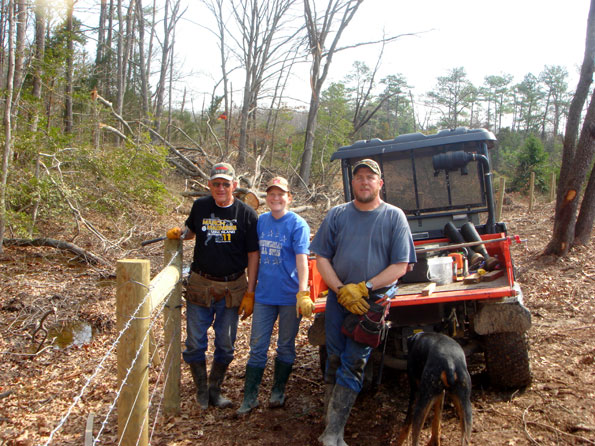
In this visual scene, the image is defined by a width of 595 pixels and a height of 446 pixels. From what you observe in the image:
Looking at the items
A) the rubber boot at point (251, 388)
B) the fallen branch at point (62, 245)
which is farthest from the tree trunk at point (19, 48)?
the rubber boot at point (251, 388)

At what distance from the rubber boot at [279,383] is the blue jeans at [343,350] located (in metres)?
0.61

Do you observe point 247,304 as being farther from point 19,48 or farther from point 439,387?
point 19,48

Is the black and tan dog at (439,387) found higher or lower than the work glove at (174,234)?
lower

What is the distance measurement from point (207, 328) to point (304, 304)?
0.96 meters

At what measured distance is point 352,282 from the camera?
10.8 ft

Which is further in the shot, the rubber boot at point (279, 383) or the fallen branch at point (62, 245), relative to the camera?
the fallen branch at point (62, 245)

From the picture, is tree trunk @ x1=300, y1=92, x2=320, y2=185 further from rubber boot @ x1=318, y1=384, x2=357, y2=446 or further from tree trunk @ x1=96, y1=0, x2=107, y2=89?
rubber boot @ x1=318, y1=384, x2=357, y2=446

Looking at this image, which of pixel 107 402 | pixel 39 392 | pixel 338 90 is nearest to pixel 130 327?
pixel 107 402

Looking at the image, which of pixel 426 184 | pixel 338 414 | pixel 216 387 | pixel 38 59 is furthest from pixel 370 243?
pixel 38 59

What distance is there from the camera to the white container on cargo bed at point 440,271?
14.5 feet

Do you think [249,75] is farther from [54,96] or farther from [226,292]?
[226,292]

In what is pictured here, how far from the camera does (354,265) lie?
329 centimetres

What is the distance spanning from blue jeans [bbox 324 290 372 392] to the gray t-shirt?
0.23m

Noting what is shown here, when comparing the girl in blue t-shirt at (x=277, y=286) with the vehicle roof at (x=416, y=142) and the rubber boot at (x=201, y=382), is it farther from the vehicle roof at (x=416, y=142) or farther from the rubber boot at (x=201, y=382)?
the vehicle roof at (x=416, y=142)
